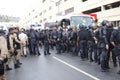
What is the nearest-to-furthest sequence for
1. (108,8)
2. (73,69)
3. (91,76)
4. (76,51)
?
(91,76)
(73,69)
(76,51)
(108,8)

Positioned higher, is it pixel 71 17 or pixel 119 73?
pixel 71 17

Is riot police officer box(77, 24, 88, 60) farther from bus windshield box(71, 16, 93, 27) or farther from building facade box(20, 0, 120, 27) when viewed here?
building facade box(20, 0, 120, 27)

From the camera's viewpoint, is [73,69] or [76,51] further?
[76,51]

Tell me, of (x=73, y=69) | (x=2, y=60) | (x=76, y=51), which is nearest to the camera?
(x=2, y=60)

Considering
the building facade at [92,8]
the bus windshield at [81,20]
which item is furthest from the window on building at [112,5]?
the bus windshield at [81,20]

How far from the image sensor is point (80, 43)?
15.3m

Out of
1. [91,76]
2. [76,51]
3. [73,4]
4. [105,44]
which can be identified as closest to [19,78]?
[91,76]

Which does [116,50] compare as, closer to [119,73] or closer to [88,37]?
[119,73]

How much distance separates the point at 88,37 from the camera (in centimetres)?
1491

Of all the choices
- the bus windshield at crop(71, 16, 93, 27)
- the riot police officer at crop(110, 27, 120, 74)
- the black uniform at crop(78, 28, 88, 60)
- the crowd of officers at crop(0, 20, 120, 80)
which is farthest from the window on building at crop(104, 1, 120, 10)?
the riot police officer at crop(110, 27, 120, 74)

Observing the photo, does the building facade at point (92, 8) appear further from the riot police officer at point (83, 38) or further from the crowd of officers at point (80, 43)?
the riot police officer at point (83, 38)

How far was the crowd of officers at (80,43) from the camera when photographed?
35.9 feet

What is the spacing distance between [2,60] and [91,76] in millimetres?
3507

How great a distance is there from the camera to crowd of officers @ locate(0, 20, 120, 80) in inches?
431
